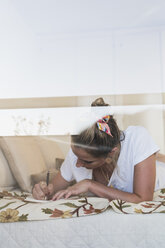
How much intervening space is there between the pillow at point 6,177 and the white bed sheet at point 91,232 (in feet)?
1.36

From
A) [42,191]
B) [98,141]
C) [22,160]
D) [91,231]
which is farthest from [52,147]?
[91,231]

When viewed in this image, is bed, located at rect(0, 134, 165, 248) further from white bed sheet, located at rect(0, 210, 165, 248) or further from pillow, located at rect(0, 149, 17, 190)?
pillow, located at rect(0, 149, 17, 190)

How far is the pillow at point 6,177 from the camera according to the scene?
1442mm

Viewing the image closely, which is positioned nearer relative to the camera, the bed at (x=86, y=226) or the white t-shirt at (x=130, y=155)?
the bed at (x=86, y=226)

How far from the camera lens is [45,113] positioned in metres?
1.68

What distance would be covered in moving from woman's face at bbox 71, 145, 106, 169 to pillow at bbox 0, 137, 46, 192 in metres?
0.25

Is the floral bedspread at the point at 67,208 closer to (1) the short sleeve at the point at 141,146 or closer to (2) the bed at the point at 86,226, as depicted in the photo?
(2) the bed at the point at 86,226

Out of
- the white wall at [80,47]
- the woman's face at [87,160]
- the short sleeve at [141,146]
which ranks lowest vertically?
the woman's face at [87,160]

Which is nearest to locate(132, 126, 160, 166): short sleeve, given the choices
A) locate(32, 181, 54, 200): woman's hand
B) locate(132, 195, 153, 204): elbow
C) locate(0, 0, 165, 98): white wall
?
locate(132, 195, 153, 204): elbow

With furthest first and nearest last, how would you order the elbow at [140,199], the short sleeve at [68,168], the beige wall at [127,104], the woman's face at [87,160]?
the beige wall at [127,104]
the short sleeve at [68,168]
the woman's face at [87,160]
the elbow at [140,199]

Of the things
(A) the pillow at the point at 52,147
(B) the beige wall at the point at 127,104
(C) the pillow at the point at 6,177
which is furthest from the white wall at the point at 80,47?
(C) the pillow at the point at 6,177

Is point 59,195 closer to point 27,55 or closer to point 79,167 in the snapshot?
point 79,167

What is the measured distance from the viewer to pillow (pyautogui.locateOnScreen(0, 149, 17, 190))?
144cm

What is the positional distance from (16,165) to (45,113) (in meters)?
0.35
